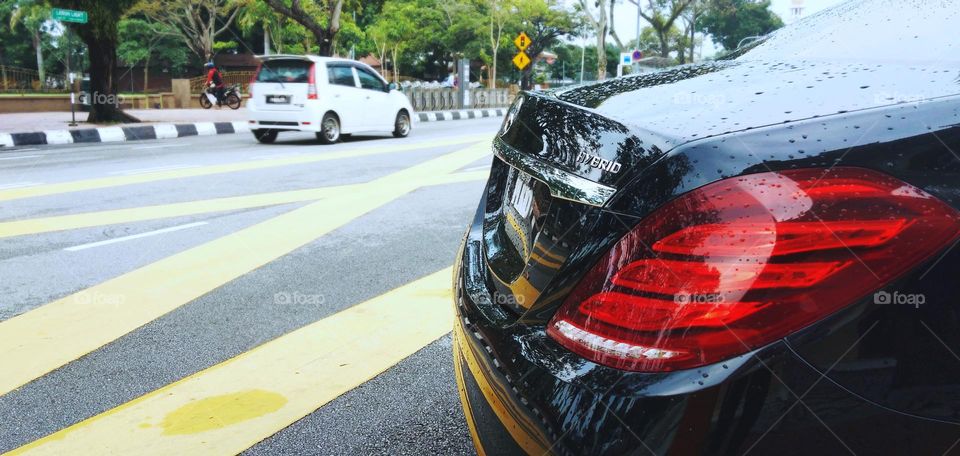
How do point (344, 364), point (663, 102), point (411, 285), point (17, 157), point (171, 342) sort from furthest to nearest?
point (17, 157)
point (411, 285)
point (171, 342)
point (344, 364)
point (663, 102)

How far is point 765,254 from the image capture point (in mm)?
1114

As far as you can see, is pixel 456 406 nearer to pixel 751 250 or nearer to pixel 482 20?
pixel 751 250

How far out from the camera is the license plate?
165cm

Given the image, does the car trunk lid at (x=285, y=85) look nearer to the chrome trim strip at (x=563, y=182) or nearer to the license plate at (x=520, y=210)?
the license plate at (x=520, y=210)

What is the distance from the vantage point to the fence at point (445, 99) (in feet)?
83.5

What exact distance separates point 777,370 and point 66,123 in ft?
61.7

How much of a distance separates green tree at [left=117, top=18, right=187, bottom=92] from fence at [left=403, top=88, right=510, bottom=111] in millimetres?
19600

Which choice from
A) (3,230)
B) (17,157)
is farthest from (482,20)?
(3,230)

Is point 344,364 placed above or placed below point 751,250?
below

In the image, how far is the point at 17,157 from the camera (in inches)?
416

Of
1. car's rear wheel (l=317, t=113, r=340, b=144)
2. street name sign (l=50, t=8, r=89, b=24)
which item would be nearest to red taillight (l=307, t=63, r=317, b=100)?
car's rear wheel (l=317, t=113, r=340, b=144)

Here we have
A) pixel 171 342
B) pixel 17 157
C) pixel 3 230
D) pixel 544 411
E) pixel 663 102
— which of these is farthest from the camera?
pixel 17 157

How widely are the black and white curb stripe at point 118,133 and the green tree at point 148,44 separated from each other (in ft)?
87.0

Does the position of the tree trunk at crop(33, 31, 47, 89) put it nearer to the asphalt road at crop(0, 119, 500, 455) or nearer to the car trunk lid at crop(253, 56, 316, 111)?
the car trunk lid at crop(253, 56, 316, 111)
